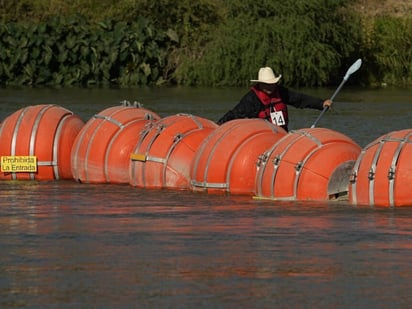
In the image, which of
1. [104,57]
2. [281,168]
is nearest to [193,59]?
→ [104,57]

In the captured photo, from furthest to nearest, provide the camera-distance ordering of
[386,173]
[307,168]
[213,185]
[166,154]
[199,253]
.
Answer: [166,154]
[213,185]
[307,168]
[386,173]
[199,253]

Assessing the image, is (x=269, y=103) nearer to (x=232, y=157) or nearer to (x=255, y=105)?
(x=255, y=105)

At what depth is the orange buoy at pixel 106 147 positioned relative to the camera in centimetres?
1856

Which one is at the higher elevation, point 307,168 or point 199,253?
point 307,168

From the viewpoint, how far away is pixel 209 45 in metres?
41.4

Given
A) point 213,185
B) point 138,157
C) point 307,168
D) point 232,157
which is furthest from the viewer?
point 138,157

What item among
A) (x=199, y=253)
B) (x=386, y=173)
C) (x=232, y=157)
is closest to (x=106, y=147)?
(x=232, y=157)

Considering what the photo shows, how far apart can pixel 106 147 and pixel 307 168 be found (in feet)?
11.3

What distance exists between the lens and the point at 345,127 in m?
27.6

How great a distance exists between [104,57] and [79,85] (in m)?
1.22

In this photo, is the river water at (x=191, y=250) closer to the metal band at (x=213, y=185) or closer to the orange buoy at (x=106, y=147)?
the metal band at (x=213, y=185)

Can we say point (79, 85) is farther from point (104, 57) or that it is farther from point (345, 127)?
point (345, 127)

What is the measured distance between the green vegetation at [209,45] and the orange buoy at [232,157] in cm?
2242

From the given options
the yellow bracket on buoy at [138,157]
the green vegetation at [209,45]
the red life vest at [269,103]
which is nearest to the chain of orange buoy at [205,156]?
the yellow bracket on buoy at [138,157]
